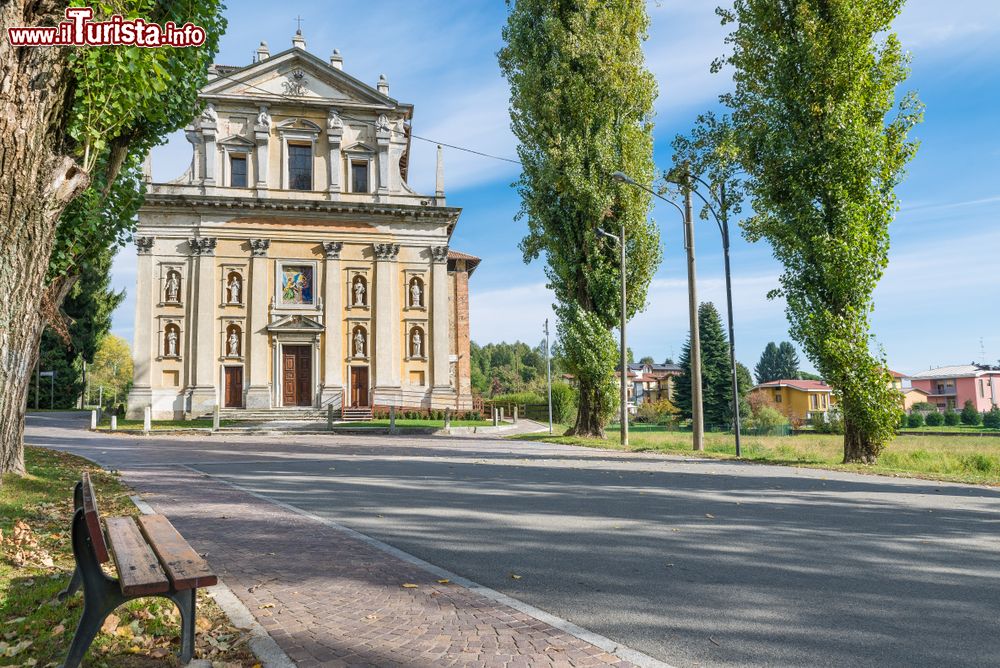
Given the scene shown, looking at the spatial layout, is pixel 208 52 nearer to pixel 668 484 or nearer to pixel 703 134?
pixel 668 484

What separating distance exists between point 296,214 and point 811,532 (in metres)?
35.4

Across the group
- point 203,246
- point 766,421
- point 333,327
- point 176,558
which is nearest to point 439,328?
point 333,327

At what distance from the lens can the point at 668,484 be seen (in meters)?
10.6

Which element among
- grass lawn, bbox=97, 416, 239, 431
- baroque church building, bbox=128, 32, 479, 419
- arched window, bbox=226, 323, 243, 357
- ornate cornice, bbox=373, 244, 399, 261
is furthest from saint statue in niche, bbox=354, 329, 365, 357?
grass lawn, bbox=97, 416, 239, 431

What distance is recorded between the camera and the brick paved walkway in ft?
11.5

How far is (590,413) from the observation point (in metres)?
24.0

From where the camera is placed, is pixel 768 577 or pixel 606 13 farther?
pixel 606 13

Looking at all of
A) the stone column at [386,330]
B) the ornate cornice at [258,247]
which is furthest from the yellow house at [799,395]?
the ornate cornice at [258,247]

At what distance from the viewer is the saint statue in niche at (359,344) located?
1502 inches

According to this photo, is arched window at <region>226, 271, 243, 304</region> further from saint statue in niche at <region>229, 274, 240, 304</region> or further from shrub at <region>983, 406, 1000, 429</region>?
shrub at <region>983, 406, 1000, 429</region>

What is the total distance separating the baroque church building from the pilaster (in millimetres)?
61

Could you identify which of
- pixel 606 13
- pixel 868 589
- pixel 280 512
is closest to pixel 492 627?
pixel 868 589

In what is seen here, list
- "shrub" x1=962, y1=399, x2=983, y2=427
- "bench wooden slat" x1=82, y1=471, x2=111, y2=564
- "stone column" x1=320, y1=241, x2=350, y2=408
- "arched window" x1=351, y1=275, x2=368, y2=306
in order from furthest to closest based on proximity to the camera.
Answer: "shrub" x1=962, y1=399, x2=983, y2=427 < "arched window" x1=351, y1=275, x2=368, y2=306 < "stone column" x1=320, y1=241, x2=350, y2=408 < "bench wooden slat" x1=82, y1=471, x2=111, y2=564

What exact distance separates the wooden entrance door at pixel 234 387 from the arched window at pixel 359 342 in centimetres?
595
